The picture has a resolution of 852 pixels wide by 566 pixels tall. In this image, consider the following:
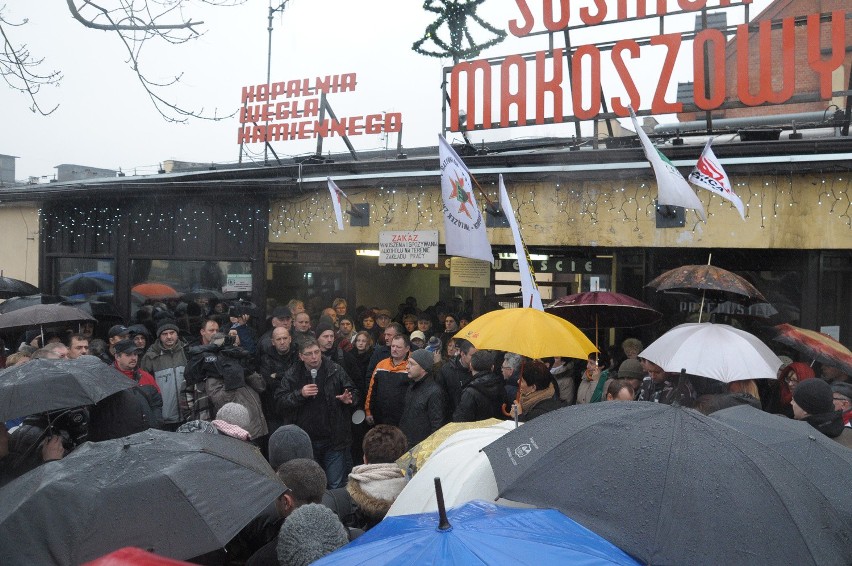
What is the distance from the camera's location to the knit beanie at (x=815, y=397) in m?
5.04

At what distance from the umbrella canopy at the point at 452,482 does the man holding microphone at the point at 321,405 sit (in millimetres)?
3519

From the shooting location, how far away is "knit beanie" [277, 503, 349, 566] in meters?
3.12

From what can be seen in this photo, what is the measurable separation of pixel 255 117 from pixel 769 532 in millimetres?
15588

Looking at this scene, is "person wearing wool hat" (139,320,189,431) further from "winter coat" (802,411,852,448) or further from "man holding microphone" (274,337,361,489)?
"winter coat" (802,411,852,448)

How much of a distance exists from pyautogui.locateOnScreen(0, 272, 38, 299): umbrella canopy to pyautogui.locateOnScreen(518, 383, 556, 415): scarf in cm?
986

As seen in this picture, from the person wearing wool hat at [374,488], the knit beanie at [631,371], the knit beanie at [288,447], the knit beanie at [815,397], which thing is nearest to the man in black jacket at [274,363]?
the knit beanie at [288,447]

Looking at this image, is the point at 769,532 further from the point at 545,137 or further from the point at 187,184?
the point at 545,137

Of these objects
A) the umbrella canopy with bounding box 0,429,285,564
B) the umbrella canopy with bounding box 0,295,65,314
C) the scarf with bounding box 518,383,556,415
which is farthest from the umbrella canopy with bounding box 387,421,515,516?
the umbrella canopy with bounding box 0,295,65,314

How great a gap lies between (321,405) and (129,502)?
4279 millimetres

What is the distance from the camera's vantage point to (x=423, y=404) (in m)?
7.13

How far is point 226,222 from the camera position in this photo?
13555 mm

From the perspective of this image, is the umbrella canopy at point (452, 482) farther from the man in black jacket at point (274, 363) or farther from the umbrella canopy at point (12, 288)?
the umbrella canopy at point (12, 288)

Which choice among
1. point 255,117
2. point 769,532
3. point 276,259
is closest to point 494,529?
point 769,532

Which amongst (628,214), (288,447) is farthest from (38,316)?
(628,214)
